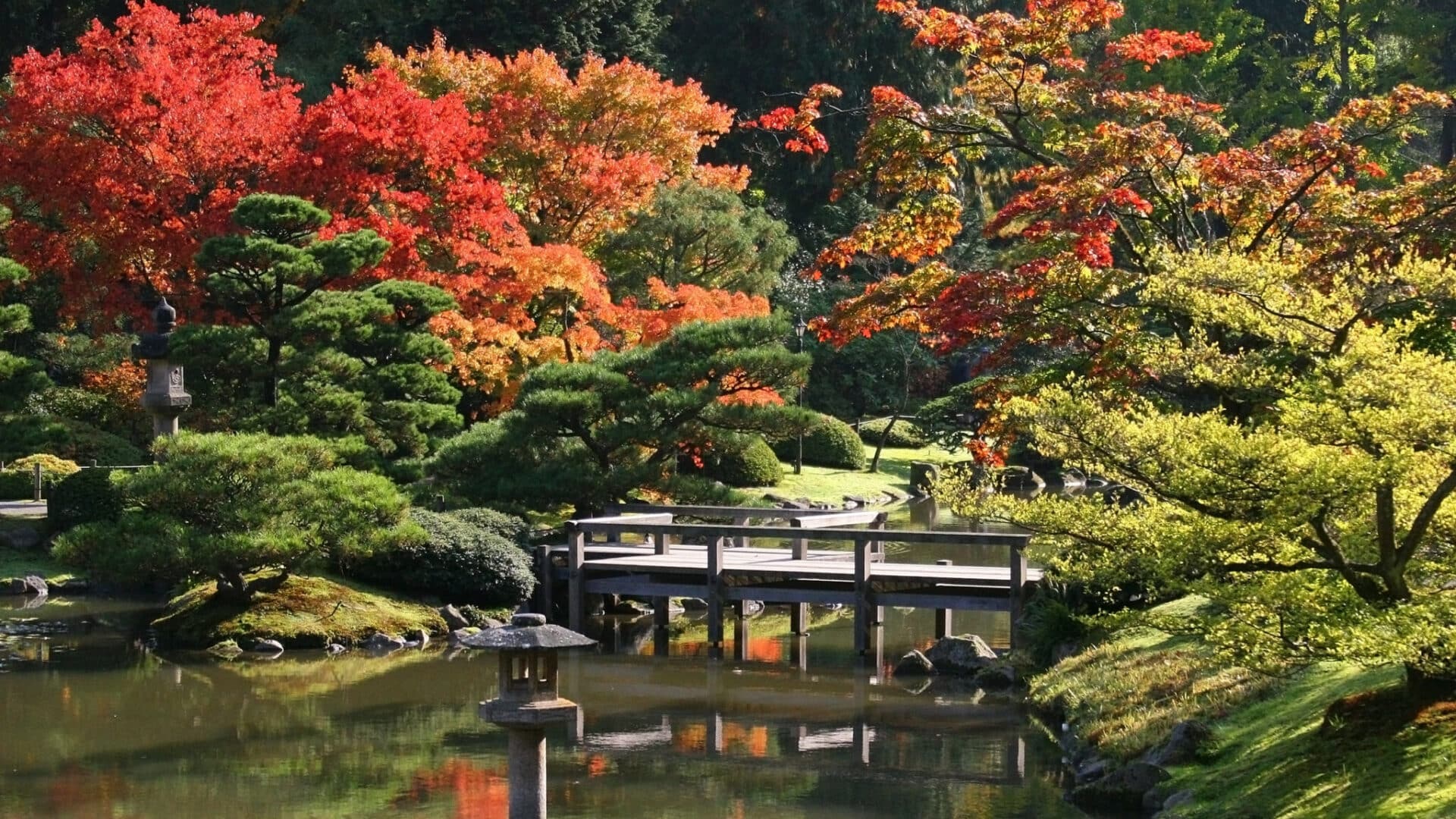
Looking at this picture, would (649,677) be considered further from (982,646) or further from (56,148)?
(56,148)

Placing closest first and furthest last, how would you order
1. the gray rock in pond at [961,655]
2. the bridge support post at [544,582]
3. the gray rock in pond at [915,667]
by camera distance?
the gray rock in pond at [961,655], the gray rock in pond at [915,667], the bridge support post at [544,582]

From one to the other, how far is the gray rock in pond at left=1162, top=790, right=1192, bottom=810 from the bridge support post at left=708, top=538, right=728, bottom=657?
9.51 metres

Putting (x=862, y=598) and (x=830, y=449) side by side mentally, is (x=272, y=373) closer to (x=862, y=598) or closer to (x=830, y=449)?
(x=862, y=598)

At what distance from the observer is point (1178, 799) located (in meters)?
11.3

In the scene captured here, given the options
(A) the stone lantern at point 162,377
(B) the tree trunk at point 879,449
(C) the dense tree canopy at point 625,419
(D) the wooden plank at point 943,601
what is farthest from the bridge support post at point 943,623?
(B) the tree trunk at point 879,449

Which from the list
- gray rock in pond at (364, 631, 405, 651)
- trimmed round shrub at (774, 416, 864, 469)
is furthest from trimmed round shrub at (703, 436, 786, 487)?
gray rock in pond at (364, 631, 405, 651)

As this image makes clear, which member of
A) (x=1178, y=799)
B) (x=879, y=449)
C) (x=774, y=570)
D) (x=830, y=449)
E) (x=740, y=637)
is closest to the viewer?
(x=1178, y=799)

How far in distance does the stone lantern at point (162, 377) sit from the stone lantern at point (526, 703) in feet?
44.5

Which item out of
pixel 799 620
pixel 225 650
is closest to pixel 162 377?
pixel 225 650

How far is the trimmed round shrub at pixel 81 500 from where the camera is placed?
24344 millimetres

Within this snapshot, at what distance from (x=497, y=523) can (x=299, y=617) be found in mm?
3141

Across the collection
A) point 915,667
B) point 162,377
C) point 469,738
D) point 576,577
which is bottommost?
point 469,738

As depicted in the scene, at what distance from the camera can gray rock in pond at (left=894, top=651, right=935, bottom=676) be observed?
18.5 meters

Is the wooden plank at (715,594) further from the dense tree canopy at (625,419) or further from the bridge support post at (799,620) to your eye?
the dense tree canopy at (625,419)
